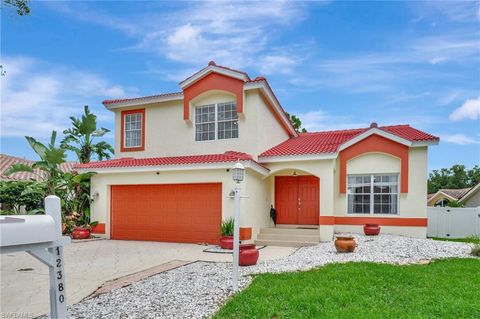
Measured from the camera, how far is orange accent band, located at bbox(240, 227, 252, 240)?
14.2 metres

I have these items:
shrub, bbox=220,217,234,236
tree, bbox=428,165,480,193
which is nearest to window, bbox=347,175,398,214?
shrub, bbox=220,217,234,236

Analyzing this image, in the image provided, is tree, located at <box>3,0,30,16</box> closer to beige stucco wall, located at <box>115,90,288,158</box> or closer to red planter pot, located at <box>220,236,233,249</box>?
beige stucco wall, located at <box>115,90,288,158</box>

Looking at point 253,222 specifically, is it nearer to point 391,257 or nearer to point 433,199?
point 391,257

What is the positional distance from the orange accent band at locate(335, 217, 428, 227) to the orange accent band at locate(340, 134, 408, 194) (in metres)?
1.34

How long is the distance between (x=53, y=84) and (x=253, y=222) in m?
10.1

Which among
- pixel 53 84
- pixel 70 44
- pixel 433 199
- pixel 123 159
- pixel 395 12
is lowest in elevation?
pixel 433 199

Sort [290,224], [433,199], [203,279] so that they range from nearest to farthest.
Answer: [203,279] → [290,224] → [433,199]

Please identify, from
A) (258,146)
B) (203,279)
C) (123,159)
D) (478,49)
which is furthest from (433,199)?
(203,279)

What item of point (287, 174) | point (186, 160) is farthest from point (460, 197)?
point (186, 160)

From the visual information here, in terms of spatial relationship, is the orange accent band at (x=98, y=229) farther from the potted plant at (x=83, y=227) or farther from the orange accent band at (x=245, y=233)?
the orange accent band at (x=245, y=233)

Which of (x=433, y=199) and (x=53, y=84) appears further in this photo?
(x=433, y=199)

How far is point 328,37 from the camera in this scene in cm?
1441

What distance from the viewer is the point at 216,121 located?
17000 mm

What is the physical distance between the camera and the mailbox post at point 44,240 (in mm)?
2892
